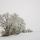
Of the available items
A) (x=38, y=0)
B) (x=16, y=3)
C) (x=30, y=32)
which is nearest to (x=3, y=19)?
(x=16, y=3)

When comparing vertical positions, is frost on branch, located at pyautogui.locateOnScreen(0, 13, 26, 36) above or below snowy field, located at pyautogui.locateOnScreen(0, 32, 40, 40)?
above

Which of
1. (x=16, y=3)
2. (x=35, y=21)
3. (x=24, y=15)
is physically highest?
(x=16, y=3)

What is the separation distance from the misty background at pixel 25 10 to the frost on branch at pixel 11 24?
9 centimetres

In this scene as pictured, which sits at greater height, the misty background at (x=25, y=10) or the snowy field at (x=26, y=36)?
the misty background at (x=25, y=10)

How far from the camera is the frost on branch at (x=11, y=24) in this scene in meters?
1.68

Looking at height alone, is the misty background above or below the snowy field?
above

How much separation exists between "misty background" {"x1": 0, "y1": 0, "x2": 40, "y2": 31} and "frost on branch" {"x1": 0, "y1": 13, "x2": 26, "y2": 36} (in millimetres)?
90

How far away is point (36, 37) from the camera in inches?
65.9

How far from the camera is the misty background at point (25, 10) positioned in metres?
1.71

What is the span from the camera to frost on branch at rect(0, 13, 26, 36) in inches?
66.2

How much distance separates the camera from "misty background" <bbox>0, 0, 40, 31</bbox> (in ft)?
5.62

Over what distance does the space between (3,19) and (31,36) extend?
0.70 metres

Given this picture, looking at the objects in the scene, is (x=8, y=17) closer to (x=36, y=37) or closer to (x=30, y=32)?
(x=30, y=32)

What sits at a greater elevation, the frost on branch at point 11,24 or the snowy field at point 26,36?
the frost on branch at point 11,24
